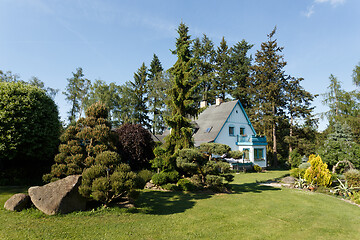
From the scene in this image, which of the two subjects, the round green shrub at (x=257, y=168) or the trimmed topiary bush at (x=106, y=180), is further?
the round green shrub at (x=257, y=168)

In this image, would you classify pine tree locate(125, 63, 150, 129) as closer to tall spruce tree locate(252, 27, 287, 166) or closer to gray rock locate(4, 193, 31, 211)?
tall spruce tree locate(252, 27, 287, 166)

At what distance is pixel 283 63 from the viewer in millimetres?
36625

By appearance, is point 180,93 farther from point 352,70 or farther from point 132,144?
point 352,70

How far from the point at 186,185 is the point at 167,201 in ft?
8.67

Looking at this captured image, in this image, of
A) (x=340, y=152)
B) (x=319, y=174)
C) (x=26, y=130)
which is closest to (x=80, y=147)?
(x=26, y=130)

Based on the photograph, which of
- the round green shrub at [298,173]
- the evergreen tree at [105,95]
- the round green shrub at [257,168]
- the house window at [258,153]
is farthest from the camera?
the evergreen tree at [105,95]

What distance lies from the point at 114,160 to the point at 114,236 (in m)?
3.07

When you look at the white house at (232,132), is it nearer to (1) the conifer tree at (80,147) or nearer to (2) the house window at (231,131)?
(2) the house window at (231,131)

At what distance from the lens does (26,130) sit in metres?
11.3

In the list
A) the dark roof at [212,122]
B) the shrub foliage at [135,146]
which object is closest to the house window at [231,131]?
the dark roof at [212,122]

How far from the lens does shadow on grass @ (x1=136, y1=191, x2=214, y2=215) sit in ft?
27.9

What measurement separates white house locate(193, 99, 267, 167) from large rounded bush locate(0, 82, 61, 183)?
1707cm

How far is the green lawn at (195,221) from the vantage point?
20.1 feet

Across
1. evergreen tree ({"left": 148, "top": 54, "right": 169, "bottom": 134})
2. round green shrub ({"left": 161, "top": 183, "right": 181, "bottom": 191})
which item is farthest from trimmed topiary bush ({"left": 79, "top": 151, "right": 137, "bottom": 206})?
evergreen tree ({"left": 148, "top": 54, "right": 169, "bottom": 134})
